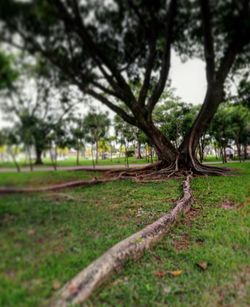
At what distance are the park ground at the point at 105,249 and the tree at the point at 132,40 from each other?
0.90 metres

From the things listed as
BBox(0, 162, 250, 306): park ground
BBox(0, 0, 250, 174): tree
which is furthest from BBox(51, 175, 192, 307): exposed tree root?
BBox(0, 0, 250, 174): tree

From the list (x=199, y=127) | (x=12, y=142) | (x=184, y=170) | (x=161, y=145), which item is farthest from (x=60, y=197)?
(x=184, y=170)

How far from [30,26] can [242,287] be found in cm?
253

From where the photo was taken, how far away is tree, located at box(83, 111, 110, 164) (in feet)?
7.30

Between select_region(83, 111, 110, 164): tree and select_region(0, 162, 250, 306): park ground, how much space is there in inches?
11.0

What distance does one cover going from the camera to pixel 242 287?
233 centimetres

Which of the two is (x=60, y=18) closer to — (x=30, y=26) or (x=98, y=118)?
(x=30, y=26)

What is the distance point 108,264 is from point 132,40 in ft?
8.78

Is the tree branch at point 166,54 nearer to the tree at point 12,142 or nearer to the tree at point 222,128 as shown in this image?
the tree at point 12,142

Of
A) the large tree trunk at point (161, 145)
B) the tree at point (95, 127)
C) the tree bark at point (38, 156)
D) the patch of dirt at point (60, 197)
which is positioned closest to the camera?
the tree bark at point (38, 156)

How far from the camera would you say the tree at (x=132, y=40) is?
75.3 inches

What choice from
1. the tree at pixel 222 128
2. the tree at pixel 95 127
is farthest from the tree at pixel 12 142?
the tree at pixel 222 128

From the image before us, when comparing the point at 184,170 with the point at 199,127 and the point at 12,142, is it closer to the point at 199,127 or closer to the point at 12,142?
the point at 199,127

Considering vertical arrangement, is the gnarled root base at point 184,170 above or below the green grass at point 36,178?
below
